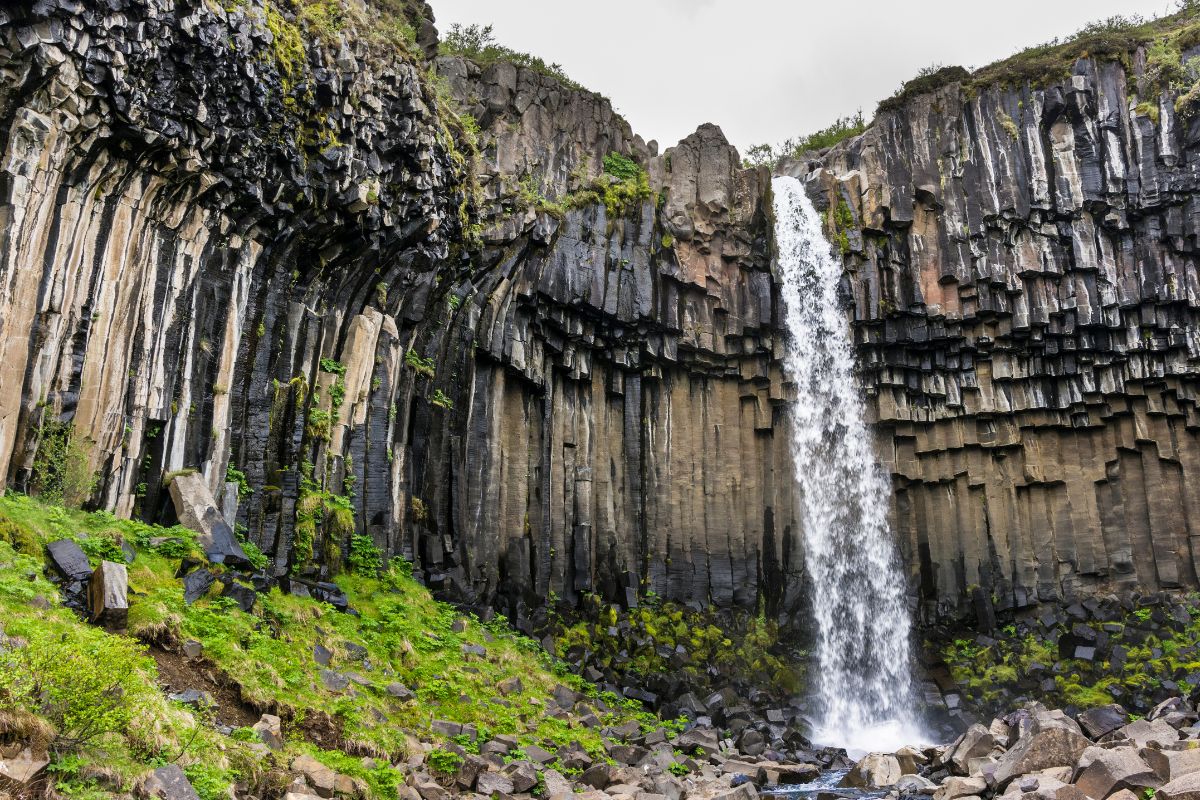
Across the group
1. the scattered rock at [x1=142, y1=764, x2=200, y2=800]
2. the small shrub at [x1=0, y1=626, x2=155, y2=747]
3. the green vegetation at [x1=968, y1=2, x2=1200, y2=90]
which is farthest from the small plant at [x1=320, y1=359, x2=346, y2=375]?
the green vegetation at [x1=968, y1=2, x2=1200, y2=90]

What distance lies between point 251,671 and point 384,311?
9.69 metres

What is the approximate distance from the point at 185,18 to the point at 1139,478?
24634 mm

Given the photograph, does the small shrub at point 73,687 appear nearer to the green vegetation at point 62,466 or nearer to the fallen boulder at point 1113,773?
the green vegetation at point 62,466

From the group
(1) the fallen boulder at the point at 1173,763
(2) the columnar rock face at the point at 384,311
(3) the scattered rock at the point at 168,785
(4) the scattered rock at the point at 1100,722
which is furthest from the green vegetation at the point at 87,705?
(4) the scattered rock at the point at 1100,722

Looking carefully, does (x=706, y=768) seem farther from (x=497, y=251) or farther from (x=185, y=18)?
(x=185, y=18)

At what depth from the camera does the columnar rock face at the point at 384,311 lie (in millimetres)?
12242

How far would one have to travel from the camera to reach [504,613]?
775 inches

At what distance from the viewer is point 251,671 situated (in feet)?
34.6

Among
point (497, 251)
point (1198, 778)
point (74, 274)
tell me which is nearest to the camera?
point (1198, 778)

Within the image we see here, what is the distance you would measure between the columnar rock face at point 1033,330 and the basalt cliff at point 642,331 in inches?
3.3

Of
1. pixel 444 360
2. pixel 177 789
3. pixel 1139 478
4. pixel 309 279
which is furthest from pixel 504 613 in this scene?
pixel 1139 478

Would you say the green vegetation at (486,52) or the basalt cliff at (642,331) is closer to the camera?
the basalt cliff at (642,331)

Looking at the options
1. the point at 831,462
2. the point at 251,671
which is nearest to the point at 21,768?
the point at 251,671

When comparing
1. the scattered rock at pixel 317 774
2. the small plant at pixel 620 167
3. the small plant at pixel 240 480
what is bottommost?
the scattered rock at pixel 317 774
